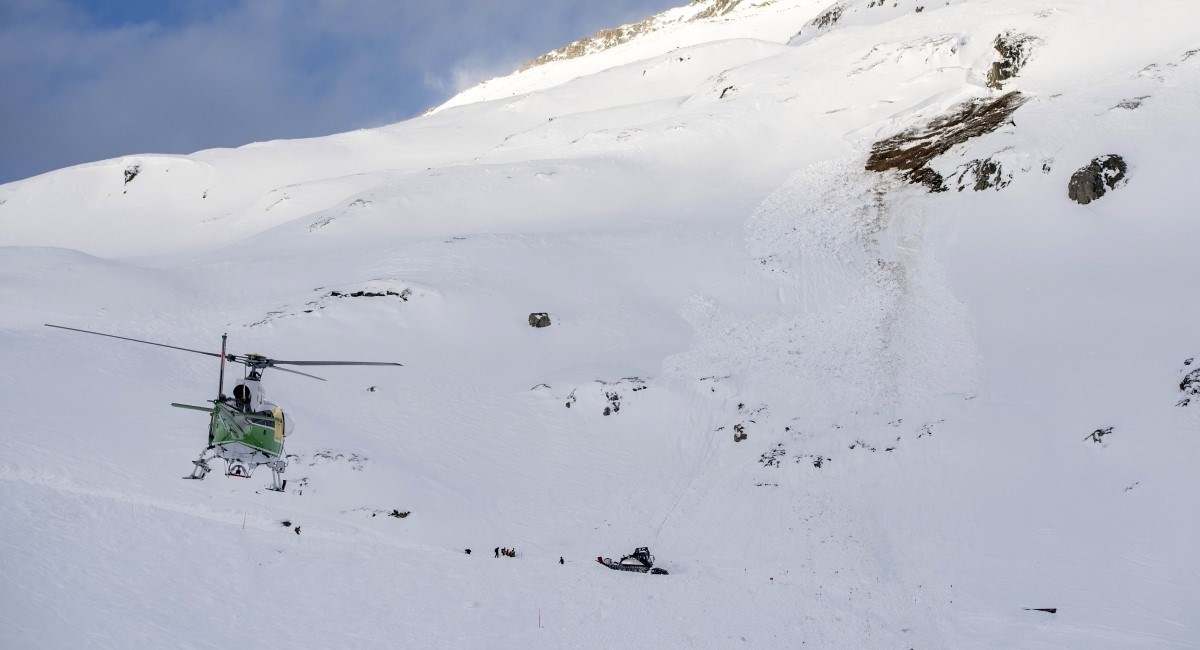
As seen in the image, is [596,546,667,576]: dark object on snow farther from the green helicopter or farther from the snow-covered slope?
the green helicopter

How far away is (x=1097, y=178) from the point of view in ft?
132

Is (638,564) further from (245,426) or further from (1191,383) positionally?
(1191,383)

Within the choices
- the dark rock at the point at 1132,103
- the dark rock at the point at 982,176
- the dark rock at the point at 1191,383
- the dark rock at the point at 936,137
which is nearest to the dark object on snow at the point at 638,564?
the dark rock at the point at 1191,383

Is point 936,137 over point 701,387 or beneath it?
over

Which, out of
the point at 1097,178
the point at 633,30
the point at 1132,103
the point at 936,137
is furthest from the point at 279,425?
the point at 633,30

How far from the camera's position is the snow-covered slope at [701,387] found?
69.5 ft

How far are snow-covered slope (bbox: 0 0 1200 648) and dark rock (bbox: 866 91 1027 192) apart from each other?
0.31 meters

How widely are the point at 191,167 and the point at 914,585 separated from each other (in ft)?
283

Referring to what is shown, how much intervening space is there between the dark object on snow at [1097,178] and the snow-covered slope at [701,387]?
0.46 metres

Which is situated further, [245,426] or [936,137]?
[936,137]

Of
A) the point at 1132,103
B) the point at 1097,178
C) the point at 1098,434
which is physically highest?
the point at 1132,103

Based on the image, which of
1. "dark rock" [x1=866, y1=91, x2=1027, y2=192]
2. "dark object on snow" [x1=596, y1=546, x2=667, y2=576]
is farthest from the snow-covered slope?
"dark object on snow" [x1=596, y1=546, x2=667, y2=576]

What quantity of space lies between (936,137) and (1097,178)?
14.3 metres

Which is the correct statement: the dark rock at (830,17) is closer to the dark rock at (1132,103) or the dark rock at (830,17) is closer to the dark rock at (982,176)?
the dark rock at (1132,103)
